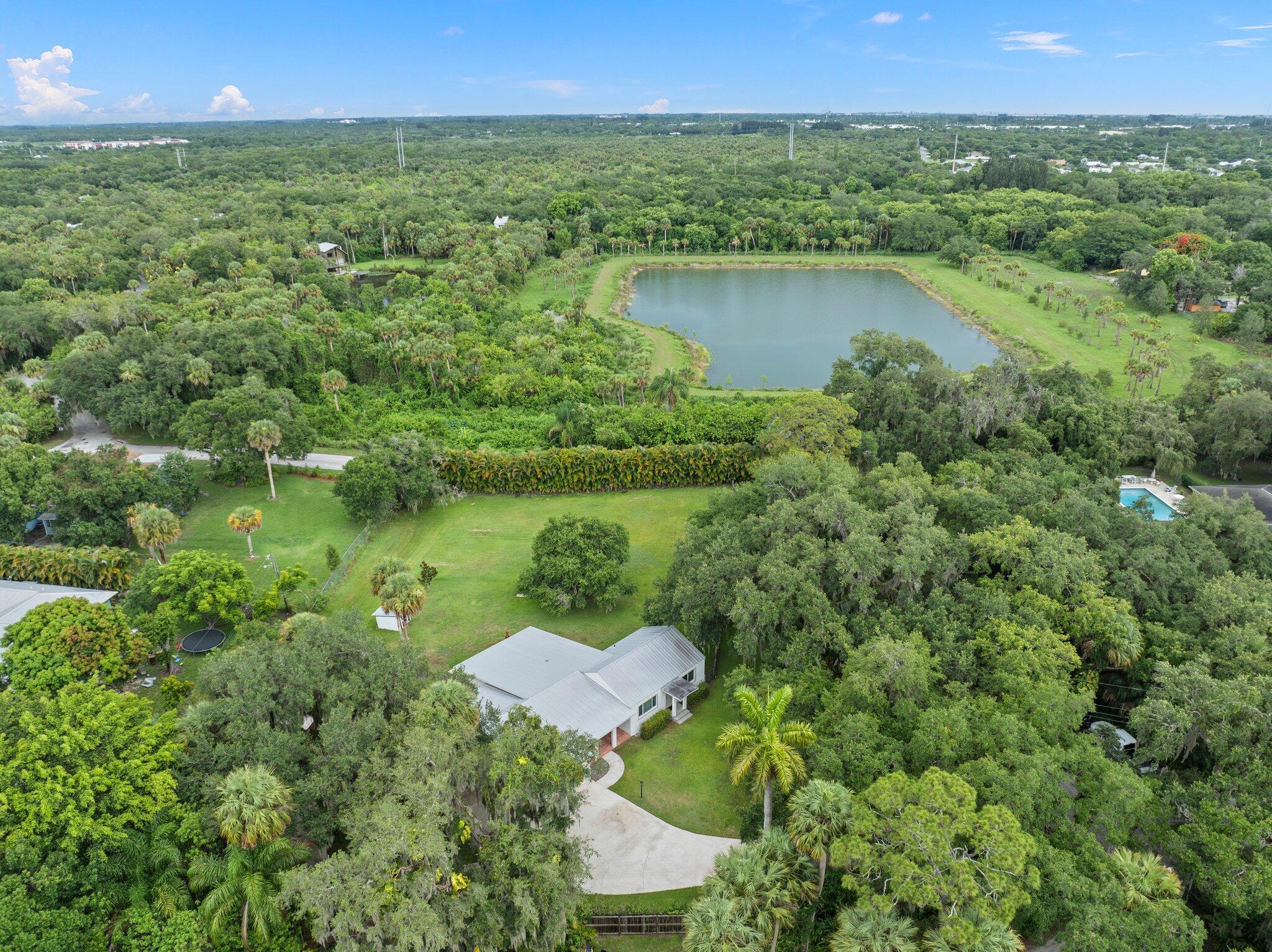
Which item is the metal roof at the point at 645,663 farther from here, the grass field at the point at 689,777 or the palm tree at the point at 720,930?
the palm tree at the point at 720,930

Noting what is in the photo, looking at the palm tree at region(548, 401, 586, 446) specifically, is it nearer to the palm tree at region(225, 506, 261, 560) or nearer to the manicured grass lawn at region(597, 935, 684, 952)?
the palm tree at region(225, 506, 261, 560)

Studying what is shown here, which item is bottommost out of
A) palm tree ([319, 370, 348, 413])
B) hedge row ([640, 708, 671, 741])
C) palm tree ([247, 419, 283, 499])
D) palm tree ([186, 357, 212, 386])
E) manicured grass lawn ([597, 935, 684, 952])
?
manicured grass lawn ([597, 935, 684, 952])

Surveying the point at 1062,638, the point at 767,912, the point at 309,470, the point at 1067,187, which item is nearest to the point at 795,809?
the point at 767,912

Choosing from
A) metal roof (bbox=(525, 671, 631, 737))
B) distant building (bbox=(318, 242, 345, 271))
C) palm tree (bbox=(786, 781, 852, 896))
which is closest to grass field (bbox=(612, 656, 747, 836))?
metal roof (bbox=(525, 671, 631, 737))

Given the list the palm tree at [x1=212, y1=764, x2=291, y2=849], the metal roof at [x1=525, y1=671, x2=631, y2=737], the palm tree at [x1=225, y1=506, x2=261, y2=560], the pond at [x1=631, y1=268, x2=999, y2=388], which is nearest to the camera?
the palm tree at [x1=212, y1=764, x2=291, y2=849]

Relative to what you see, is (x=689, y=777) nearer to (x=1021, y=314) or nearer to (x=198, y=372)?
(x=198, y=372)

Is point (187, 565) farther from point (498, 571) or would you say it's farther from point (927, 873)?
point (927, 873)
